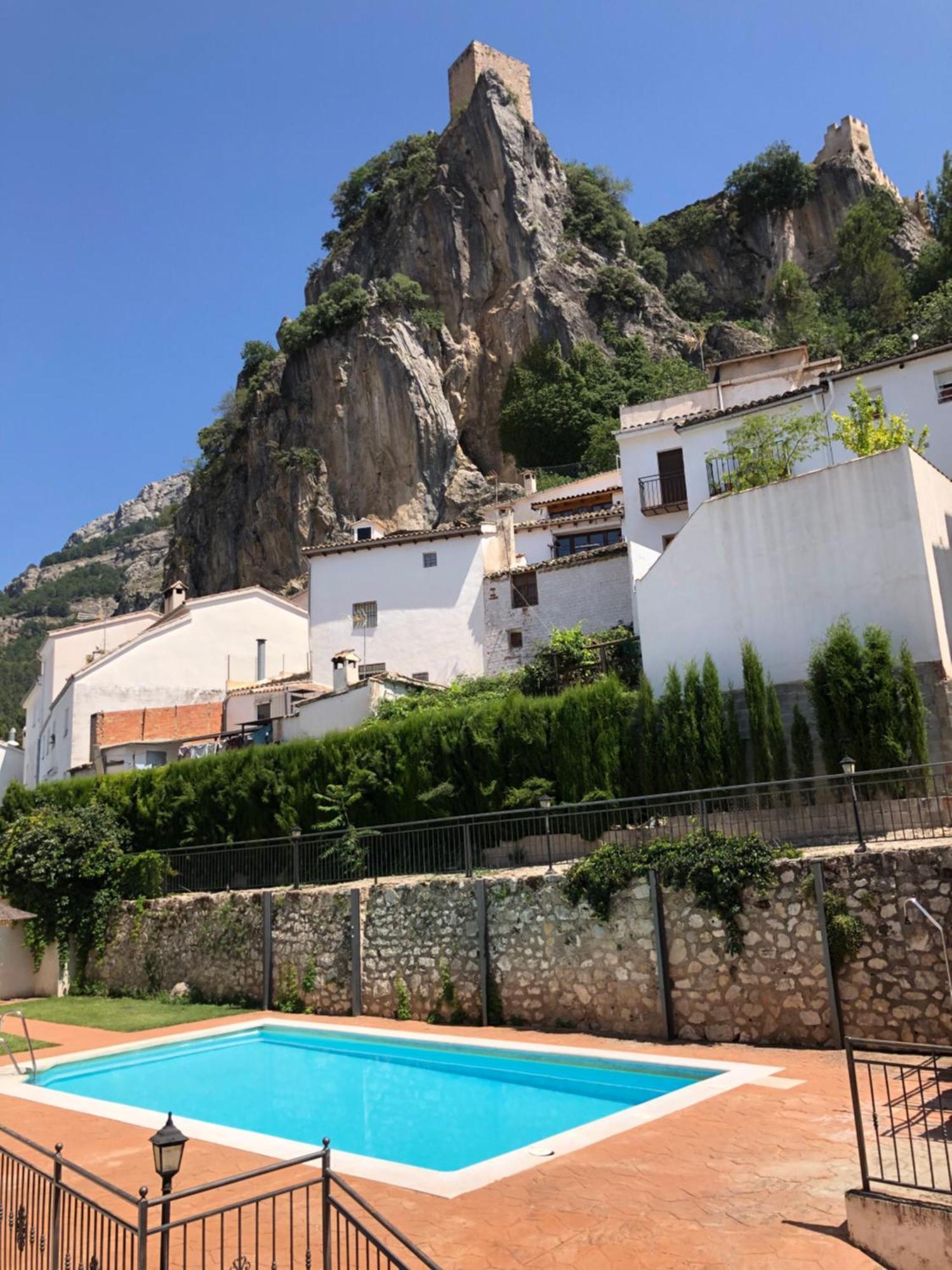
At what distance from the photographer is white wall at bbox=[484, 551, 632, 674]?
29031 millimetres

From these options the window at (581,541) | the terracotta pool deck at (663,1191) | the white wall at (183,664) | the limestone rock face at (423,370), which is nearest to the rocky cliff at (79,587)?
the limestone rock face at (423,370)

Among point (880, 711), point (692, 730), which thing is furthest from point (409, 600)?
point (880, 711)

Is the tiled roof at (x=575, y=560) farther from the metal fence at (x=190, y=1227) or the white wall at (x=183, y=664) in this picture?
the metal fence at (x=190, y=1227)

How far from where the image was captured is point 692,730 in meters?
17.2

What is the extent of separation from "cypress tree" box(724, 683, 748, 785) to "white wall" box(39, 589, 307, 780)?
82.0 ft

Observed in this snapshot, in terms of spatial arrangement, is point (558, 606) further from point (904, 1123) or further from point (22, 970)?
point (904, 1123)

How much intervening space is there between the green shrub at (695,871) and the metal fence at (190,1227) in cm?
714

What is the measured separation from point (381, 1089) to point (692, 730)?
829 cm

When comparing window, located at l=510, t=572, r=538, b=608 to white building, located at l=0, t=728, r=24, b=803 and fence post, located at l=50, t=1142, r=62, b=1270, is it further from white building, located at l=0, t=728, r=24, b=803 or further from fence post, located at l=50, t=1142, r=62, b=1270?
white building, located at l=0, t=728, r=24, b=803

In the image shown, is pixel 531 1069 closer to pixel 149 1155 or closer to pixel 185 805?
pixel 149 1155

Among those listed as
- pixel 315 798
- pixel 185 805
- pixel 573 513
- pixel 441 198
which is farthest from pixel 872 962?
pixel 441 198

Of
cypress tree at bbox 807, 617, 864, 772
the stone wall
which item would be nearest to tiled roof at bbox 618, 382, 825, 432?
cypress tree at bbox 807, 617, 864, 772

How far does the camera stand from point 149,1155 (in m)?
9.19

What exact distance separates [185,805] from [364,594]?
11236 millimetres
